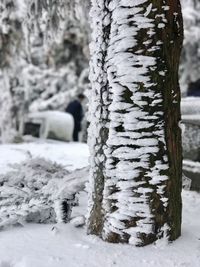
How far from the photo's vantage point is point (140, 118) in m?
3.01

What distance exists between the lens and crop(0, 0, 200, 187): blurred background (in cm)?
542

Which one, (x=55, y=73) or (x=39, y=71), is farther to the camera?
(x=55, y=73)

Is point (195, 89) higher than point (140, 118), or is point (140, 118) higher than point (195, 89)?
point (195, 89)

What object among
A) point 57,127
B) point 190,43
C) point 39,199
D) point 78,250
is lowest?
point 78,250

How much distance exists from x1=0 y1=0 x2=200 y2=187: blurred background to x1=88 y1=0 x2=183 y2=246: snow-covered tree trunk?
2.71 feet

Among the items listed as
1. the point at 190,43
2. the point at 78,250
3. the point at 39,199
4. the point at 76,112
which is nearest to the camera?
the point at 78,250

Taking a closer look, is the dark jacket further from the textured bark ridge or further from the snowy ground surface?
the textured bark ridge

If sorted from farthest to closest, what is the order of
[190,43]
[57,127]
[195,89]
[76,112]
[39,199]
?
[190,43] → [76,112] → [57,127] → [195,89] → [39,199]

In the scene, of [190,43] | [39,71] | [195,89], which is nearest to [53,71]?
[39,71]

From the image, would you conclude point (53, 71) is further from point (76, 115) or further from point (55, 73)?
point (76, 115)

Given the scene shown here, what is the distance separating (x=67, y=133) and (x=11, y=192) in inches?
291

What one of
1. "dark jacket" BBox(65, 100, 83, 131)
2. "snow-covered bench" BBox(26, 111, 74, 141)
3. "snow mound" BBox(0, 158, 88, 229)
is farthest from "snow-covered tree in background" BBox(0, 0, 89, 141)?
"snow mound" BBox(0, 158, 88, 229)

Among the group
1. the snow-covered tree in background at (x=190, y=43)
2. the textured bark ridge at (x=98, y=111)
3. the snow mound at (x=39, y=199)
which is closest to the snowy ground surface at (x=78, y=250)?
the snow mound at (x=39, y=199)

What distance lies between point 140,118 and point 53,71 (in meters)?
17.1
